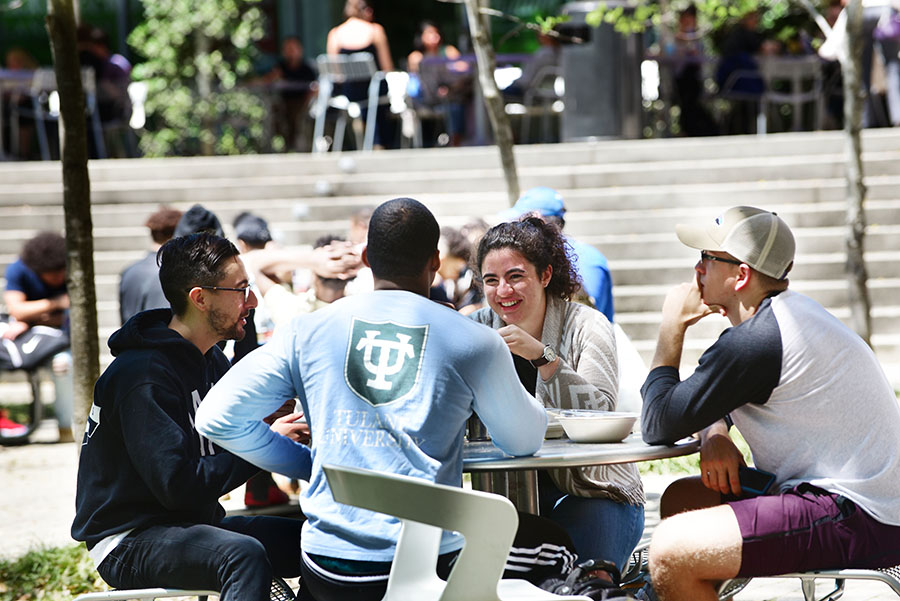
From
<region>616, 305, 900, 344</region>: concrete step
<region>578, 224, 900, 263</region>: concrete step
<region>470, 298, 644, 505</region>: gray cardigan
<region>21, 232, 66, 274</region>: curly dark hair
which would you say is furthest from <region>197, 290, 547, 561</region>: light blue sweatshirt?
<region>578, 224, 900, 263</region>: concrete step

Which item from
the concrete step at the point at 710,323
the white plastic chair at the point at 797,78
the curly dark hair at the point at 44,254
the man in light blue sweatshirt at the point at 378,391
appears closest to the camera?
the man in light blue sweatshirt at the point at 378,391

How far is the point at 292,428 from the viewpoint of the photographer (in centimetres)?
342

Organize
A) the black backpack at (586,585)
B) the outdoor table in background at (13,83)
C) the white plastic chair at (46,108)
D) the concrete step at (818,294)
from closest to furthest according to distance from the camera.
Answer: the black backpack at (586,585) < the concrete step at (818,294) < the white plastic chair at (46,108) < the outdoor table in background at (13,83)

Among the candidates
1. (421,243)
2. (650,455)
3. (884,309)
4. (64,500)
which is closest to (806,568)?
(650,455)

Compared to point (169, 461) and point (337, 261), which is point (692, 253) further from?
point (169, 461)

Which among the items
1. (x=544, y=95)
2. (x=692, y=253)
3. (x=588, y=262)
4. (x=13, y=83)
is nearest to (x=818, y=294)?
(x=692, y=253)

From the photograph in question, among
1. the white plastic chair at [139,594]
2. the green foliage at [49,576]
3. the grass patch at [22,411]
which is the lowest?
the grass patch at [22,411]

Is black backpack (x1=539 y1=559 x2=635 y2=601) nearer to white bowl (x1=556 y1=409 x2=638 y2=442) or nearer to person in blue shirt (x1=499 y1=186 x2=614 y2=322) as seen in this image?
white bowl (x1=556 y1=409 x2=638 y2=442)

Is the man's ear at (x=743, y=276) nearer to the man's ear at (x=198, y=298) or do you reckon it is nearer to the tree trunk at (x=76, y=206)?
the man's ear at (x=198, y=298)

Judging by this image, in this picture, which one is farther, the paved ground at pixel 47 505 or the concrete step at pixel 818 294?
the concrete step at pixel 818 294

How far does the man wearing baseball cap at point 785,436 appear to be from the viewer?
3.23m

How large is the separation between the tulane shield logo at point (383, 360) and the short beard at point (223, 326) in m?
0.79

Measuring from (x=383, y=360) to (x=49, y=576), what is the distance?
2822 millimetres

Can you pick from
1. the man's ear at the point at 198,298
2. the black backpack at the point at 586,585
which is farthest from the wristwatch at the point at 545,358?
the man's ear at the point at 198,298
